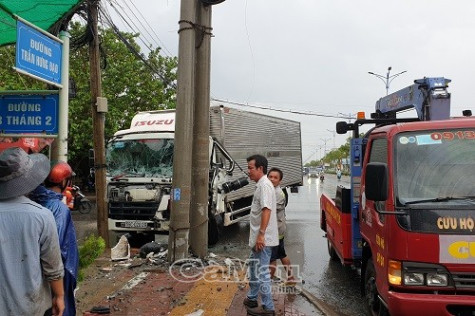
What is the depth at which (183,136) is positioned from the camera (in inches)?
258

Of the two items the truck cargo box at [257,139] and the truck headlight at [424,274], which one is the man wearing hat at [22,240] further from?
the truck cargo box at [257,139]

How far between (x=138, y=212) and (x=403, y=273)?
20.9 feet

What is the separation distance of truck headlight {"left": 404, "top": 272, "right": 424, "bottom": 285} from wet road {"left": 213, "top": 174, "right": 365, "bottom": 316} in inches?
77.9

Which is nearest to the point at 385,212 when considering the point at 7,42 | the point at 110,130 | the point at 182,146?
the point at 182,146

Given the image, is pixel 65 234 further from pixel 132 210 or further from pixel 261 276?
pixel 132 210

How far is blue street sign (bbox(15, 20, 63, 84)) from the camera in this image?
12.2 ft

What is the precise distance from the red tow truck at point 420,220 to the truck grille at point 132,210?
5.05 meters

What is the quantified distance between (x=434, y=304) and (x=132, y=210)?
21.9 feet

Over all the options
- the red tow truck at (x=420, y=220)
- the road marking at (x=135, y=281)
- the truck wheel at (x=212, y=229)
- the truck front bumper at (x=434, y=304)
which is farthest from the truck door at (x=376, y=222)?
the truck wheel at (x=212, y=229)

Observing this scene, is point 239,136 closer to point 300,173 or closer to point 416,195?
point 300,173

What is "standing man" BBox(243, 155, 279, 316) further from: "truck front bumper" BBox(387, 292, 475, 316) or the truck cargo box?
the truck cargo box

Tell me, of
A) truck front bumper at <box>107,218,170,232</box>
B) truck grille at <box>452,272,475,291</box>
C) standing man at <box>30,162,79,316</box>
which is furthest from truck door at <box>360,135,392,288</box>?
truck front bumper at <box>107,218,170,232</box>

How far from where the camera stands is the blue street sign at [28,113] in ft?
14.3
